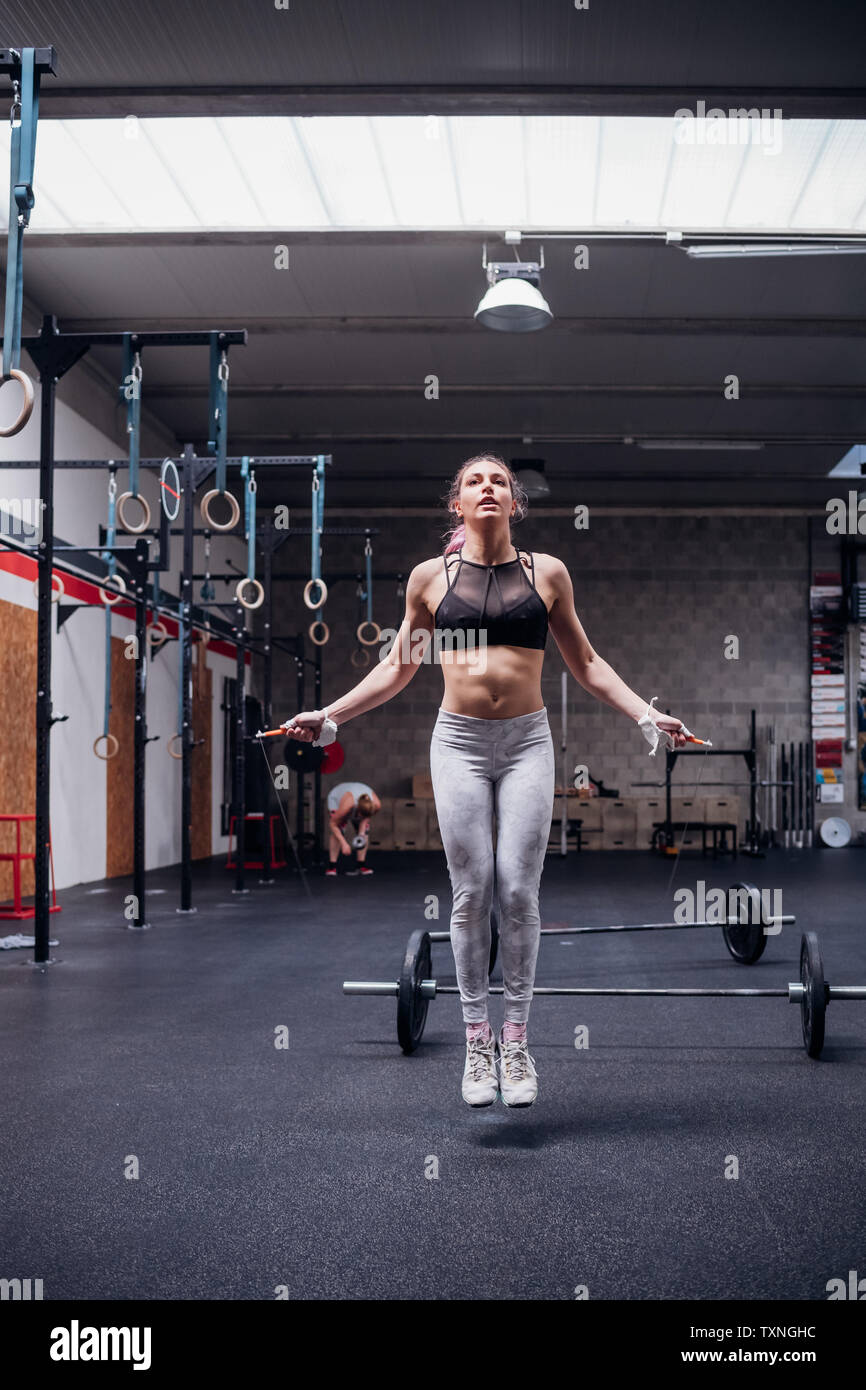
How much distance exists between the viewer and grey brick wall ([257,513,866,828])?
13.8 m

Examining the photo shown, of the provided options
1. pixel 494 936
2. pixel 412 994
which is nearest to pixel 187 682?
pixel 494 936

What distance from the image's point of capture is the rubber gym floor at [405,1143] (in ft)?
5.60

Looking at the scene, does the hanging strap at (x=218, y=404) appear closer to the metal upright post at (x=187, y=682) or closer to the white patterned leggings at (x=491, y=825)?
the metal upright post at (x=187, y=682)

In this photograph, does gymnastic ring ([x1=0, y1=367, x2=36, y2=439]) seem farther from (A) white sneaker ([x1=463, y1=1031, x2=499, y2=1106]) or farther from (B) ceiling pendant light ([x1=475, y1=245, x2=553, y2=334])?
(B) ceiling pendant light ([x1=475, y1=245, x2=553, y2=334])

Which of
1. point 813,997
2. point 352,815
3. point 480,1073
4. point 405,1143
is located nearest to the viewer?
point 405,1143

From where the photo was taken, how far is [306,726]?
242 centimetres

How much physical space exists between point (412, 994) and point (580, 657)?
1.12 metres

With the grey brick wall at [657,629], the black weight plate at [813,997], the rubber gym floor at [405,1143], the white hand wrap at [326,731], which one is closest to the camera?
the rubber gym floor at [405,1143]

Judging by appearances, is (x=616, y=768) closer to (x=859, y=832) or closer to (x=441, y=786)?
(x=859, y=832)

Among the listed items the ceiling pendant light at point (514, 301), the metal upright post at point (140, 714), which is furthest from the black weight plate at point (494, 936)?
the ceiling pendant light at point (514, 301)

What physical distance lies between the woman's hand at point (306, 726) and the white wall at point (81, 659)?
5.42 meters

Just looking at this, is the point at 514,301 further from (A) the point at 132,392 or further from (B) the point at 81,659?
(B) the point at 81,659
